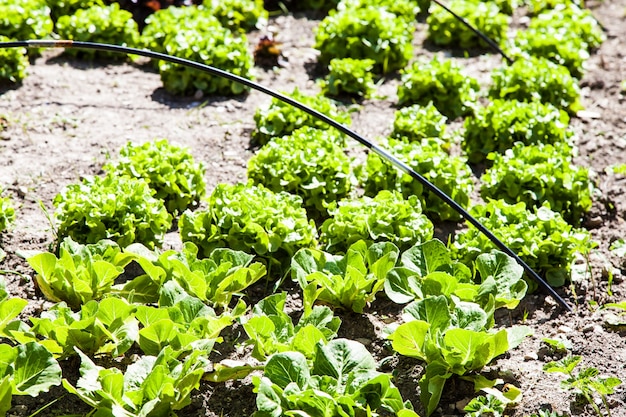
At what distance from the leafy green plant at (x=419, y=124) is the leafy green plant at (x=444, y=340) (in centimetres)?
203

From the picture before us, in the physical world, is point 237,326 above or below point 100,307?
below

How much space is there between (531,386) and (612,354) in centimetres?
49

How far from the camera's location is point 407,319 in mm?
3357

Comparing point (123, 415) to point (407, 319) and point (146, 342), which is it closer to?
point (146, 342)

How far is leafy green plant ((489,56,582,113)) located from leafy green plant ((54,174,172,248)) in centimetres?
299

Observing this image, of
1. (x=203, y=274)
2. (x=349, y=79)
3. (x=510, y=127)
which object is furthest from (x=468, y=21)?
(x=203, y=274)

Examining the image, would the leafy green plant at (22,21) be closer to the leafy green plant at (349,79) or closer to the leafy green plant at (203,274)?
the leafy green plant at (349,79)

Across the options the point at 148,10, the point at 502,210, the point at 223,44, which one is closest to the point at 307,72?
the point at 223,44

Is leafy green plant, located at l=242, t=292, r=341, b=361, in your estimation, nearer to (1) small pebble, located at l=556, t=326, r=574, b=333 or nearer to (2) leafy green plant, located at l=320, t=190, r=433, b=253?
(2) leafy green plant, located at l=320, t=190, r=433, b=253

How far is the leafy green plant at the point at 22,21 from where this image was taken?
6000 mm

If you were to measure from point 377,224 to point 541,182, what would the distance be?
119cm

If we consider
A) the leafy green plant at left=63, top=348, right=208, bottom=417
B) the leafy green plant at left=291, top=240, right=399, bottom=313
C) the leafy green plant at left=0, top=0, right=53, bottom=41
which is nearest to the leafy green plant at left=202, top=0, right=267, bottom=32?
the leafy green plant at left=0, top=0, right=53, bottom=41

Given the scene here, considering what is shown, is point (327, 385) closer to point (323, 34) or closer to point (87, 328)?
point (87, 328)

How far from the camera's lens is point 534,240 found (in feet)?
13.4
